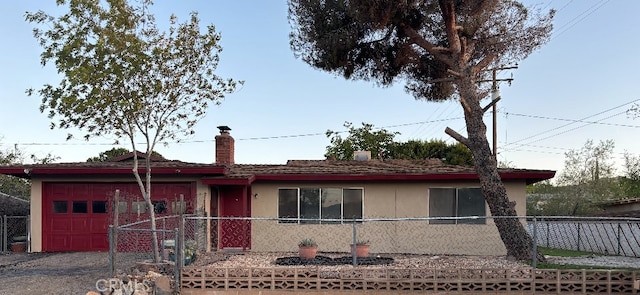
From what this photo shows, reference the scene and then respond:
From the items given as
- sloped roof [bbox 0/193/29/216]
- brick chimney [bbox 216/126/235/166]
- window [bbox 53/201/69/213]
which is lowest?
sloped roof [bbox 0/193/29/216]

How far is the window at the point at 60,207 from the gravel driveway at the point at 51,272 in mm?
1249

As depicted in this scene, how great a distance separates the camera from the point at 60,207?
49.5 ft

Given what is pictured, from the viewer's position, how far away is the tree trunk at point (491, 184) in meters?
11.8

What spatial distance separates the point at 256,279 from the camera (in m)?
9.02

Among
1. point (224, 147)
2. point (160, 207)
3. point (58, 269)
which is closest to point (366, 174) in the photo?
point (224, 147)

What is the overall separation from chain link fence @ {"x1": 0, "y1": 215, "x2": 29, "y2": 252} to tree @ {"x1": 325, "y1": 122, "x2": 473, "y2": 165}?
2687 cm

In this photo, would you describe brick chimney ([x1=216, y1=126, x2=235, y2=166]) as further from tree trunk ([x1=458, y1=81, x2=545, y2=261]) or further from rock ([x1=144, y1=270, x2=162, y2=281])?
rock ([x1=144, y1=270, x2=162, y2=281])

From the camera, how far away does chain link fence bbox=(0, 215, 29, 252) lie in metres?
15.2

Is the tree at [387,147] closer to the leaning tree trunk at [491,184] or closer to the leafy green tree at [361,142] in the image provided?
the leafy green tree at [361,142]

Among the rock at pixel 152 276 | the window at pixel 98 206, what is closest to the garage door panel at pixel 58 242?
the window at pixel 98 206

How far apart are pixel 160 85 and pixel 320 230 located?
5881 mm

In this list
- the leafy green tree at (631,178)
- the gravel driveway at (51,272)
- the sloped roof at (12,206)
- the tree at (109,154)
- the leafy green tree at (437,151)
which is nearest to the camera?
the gravel driveway at (51,272)

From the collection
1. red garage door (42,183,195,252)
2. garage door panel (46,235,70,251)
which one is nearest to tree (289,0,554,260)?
red garage door (42,183,195,252)

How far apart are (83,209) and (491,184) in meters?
10.4
